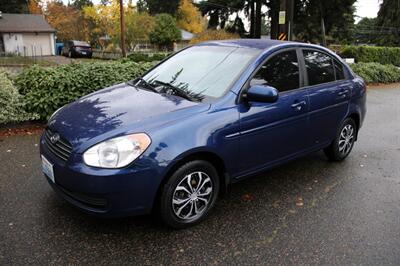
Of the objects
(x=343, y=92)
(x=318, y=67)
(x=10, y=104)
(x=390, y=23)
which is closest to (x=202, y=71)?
(x=318, y=67)

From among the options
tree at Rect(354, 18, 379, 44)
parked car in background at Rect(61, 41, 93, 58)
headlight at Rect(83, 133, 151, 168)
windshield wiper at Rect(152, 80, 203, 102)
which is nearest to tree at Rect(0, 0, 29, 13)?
parked car in background at Rect(61, 41, 93, 58)

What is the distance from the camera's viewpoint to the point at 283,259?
2.79 m

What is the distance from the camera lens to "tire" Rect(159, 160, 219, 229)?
2934 mm

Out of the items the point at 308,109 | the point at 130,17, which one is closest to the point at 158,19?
the point at 130,17

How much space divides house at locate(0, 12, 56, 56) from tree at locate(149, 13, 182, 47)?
1162 cm

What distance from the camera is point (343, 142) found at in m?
4.87

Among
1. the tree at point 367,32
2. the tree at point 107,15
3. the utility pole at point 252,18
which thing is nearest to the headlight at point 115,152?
the utility pole at point 252,18

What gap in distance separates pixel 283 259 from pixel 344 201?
1.37m

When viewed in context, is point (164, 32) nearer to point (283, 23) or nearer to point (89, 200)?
point (283, 23)

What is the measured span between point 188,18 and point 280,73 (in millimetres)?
52770

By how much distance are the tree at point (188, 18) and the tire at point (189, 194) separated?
169 ft

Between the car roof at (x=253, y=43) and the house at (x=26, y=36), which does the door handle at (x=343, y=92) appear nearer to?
the car roof at (x=253, y=43)

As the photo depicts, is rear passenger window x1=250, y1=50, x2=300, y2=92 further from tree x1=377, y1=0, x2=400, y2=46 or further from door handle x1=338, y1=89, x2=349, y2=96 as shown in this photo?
tree x1=377, y1=0, x2=400, y2=46

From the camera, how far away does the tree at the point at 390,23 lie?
3719 centimetres
